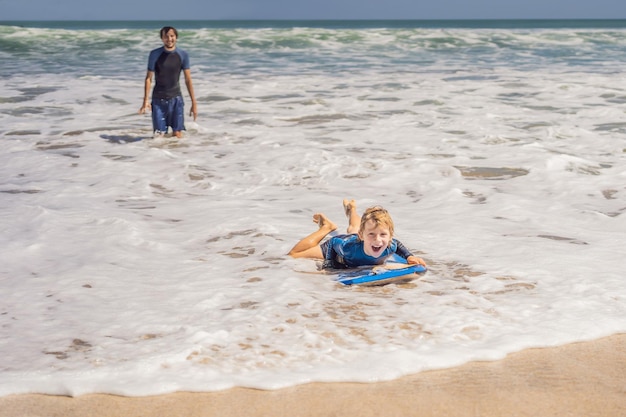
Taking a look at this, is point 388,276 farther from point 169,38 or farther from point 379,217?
point 169,38

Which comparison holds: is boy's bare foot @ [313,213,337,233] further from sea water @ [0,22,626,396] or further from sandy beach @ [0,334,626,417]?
sandy beach @ [0,334,626,417]

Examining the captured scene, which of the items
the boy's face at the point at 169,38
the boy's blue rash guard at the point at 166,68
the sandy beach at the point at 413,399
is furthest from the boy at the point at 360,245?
the boy's blue rash guard at the point at 166,68

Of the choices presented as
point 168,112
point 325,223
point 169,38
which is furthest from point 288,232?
point 168,112

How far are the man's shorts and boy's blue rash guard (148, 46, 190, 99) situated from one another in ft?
0.22

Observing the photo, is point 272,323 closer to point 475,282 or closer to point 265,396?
point 265,396

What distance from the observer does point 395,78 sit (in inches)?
721

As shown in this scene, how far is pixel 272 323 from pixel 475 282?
140 cm

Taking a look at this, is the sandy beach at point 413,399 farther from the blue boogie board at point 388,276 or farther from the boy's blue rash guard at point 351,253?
the boy's blue rash guard at point 351,253

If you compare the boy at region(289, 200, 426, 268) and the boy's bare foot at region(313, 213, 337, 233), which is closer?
the boy at region(289, 200, 426, 268)

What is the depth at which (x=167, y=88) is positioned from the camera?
10320mm

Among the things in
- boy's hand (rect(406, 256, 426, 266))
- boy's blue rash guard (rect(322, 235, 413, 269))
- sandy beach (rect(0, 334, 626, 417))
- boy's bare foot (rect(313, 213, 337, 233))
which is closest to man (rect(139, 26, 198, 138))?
boy's bare foot (rect(313, 213, 337, 233))

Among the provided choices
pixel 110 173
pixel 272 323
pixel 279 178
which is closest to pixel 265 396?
pixel 272 323

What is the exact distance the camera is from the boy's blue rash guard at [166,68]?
10047mm

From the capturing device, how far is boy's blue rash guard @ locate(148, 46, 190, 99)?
10.0m
